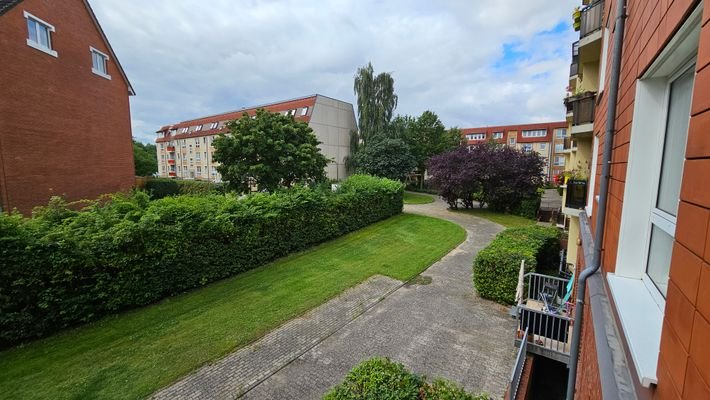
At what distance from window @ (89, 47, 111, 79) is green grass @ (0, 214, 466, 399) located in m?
15.4

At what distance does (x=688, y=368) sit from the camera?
0.98m

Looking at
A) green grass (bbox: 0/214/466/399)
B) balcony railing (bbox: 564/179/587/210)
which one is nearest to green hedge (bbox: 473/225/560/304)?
balcony railing (bbox: 564/179/587/210)

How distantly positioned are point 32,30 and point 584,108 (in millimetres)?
20066

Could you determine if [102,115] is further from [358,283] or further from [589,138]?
[589,138]

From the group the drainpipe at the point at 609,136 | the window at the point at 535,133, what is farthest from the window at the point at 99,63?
the window at the point at 535,133

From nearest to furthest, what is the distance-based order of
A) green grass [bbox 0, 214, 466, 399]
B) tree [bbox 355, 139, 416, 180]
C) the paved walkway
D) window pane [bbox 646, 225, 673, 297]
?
window pane [bbox 646, 225, 673, 297]
green grass [bbox 0, 214, 466, 399]
the paved walkway
tree [bbox 355, 139, 416, 180]

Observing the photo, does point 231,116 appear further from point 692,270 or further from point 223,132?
point 692,270

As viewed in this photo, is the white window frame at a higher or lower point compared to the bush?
higher

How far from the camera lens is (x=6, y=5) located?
37.3 ft

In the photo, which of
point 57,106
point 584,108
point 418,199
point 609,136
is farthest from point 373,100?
point 609,136

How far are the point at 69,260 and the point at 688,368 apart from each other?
8.42 metres

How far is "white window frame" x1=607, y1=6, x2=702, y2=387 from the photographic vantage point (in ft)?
5.84

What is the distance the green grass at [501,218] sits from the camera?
1791cm

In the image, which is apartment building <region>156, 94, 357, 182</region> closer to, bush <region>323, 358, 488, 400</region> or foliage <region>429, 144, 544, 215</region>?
foliage <region>429, 144, 544, 215</region>
